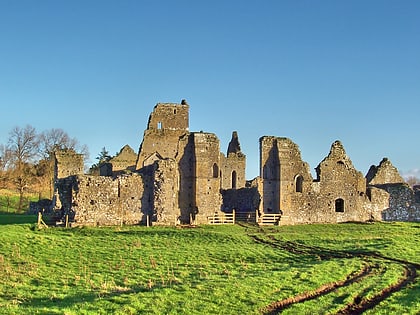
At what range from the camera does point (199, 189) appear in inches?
1697

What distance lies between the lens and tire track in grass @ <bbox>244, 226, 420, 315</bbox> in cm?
1492

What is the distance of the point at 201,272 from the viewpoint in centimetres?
1958

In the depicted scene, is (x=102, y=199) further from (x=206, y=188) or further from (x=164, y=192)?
(x=206, y=188)

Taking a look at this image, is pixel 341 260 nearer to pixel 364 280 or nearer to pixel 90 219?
pixel 364 280

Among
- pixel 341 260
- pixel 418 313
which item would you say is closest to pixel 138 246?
pixel 341 260

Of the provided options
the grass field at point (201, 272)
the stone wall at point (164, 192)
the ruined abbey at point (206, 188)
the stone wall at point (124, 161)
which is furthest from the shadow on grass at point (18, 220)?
the stone wall at point (124, 161)

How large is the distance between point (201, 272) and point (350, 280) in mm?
5377

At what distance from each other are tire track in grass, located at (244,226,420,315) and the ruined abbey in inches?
441

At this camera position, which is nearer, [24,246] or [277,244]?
[24,246]

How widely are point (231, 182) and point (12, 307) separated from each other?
43455mm

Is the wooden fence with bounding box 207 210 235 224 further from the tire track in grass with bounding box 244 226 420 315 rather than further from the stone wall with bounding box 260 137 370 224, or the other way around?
A: the tire track in grass with bounding box 244 226 420 315

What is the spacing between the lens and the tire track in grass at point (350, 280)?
14922mm

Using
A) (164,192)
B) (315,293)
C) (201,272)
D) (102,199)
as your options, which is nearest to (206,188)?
(164,192)

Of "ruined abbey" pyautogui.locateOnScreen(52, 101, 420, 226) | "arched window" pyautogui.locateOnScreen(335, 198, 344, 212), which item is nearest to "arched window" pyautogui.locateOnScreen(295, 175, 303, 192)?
"ruined abbey" pyautogui.locateOnScreen(52, 101, 420, 226)
